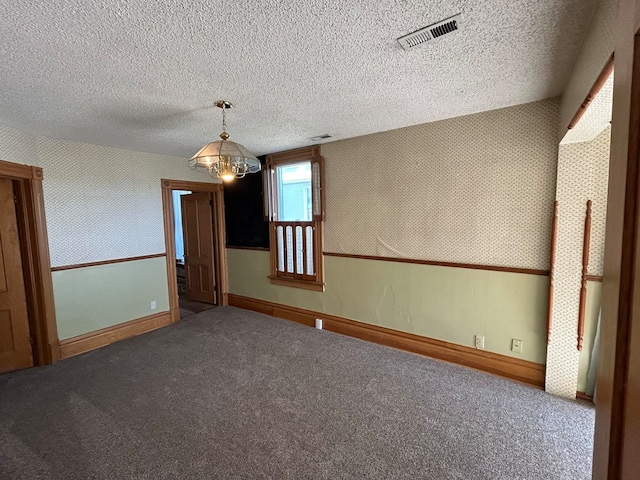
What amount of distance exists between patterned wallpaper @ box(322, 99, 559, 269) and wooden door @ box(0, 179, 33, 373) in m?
3.25

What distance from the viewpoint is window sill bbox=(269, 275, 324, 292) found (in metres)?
3.96

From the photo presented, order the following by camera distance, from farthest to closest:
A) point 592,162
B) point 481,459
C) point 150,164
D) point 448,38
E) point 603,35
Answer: point 150,164 → point 592,162 → point 481,459 → point 448,38 → point 603,35

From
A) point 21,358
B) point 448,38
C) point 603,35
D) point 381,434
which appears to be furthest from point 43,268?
point 603,35

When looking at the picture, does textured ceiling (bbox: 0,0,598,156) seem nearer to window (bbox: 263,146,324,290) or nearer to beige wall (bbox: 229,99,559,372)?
beige wall (bbox: 229,99,559,372)

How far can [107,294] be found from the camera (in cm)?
360

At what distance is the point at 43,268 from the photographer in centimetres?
305

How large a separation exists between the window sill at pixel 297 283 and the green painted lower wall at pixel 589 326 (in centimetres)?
259

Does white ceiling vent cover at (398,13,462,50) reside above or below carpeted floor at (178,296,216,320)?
above

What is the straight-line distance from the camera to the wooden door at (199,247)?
494 centimetres

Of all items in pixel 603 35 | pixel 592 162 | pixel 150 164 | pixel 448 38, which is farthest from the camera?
pixel 150 164

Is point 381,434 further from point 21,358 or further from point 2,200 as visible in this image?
point 2,200

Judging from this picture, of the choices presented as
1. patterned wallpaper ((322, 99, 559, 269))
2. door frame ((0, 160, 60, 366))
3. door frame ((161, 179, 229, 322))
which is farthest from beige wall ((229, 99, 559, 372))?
door frame ((0, 160, 60, 366))

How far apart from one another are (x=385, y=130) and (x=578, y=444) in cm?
293

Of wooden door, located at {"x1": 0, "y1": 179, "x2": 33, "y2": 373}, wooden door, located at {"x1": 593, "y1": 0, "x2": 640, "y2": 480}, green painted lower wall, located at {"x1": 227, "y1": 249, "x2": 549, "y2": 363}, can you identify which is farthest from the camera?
wooden door, located at {"x1": 0, "y1": 179, "x2": 33, "y2": 373}
